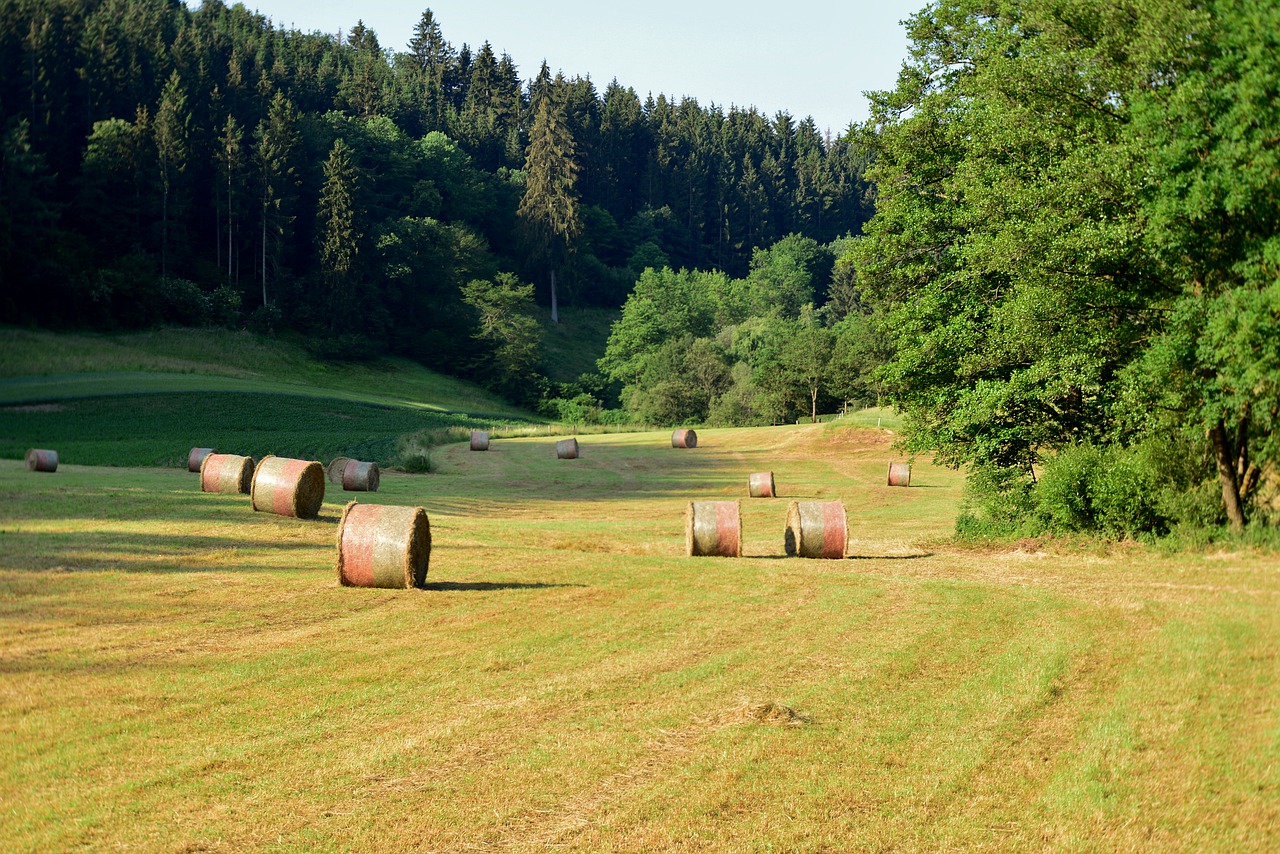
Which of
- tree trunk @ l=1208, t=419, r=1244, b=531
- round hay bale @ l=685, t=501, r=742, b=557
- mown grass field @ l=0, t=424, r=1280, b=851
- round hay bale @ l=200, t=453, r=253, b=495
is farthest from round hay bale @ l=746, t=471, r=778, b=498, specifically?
tree trunk @ l=1208, t=419, r=1244, b=531

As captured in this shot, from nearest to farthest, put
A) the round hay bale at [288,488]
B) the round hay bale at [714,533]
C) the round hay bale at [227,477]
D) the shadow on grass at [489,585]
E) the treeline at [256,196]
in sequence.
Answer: the shadow on grass at [489,585] < the round hay bale at [714,533] < the round hay bale at [288,488] < the round hay bale at [227,477] < the treeline at [256,196]

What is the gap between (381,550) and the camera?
18.5 m

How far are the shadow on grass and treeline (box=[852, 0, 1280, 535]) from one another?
38.0 ft

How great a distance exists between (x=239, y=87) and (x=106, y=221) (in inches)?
1322

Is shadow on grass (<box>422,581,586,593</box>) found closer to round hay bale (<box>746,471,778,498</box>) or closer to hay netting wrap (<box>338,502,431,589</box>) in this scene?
hay netting wrap (<box>338,502,431,589</box>)

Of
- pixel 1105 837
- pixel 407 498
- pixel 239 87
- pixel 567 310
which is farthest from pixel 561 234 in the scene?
pixel 1105 837

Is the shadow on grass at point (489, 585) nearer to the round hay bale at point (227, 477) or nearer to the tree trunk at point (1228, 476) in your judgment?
the round hay bale at point (227, 477)

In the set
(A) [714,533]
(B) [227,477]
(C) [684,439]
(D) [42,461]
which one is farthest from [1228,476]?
(C) [684,439]

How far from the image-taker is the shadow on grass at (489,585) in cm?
1942

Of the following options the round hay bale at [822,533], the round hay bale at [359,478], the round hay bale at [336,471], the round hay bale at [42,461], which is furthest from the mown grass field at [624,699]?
the round hay bale at [336,471]

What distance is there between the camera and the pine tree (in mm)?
136500

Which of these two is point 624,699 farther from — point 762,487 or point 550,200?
point 550,200

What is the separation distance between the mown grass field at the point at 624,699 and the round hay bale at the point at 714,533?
681mm

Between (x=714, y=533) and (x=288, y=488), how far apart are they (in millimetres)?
10185
